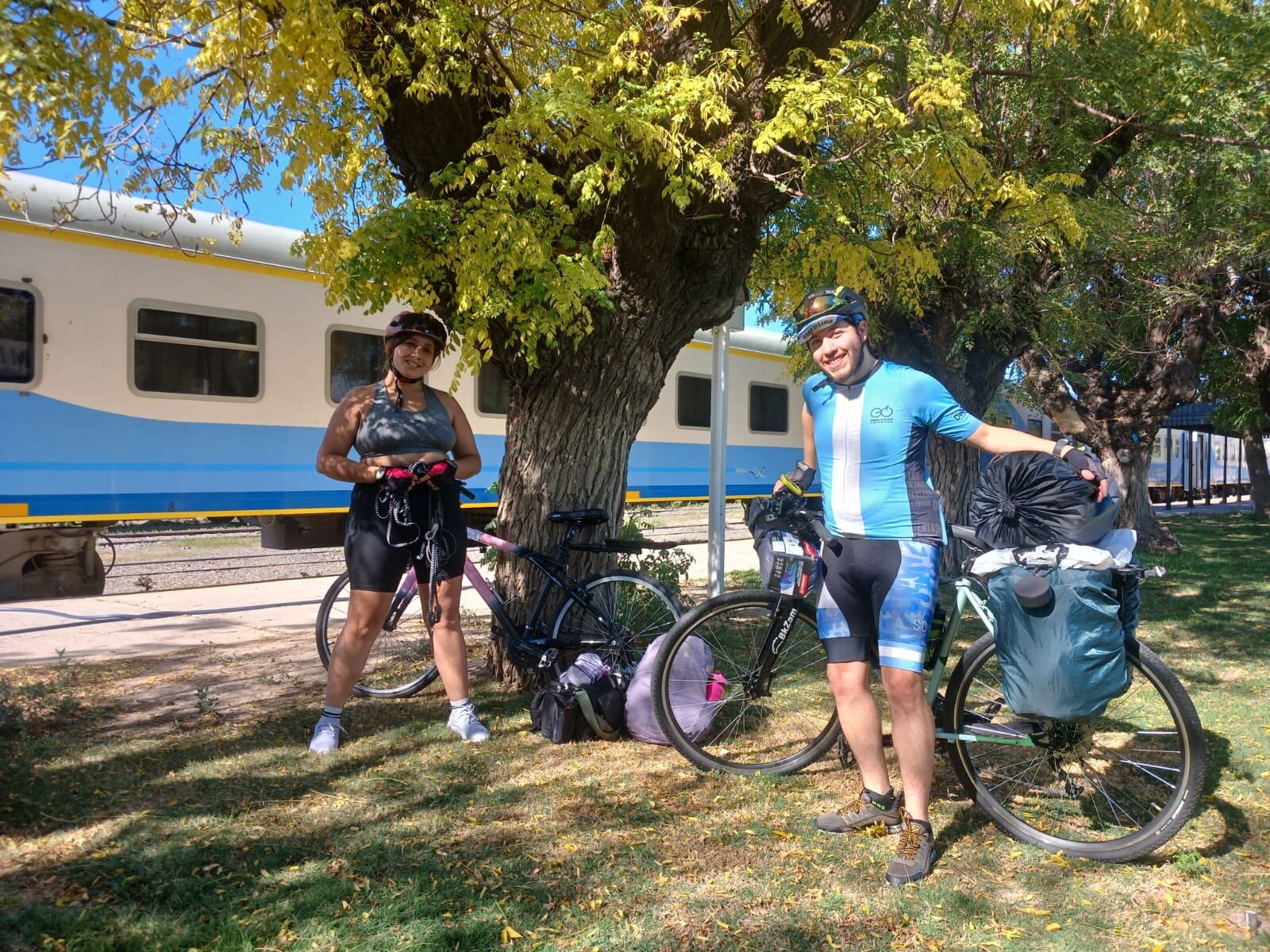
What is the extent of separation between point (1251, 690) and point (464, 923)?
4480 mm

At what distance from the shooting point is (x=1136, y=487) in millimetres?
13477

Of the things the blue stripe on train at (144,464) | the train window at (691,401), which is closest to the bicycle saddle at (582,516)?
the blue stripe on train at (144,464)

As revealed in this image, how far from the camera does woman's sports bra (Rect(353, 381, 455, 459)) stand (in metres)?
3.93

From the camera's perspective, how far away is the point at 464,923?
8.46ft

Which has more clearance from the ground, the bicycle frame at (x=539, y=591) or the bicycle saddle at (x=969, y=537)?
the bicycle saddle at (x=969, y=537)

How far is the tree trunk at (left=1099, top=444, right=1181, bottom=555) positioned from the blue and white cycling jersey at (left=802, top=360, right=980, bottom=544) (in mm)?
11167

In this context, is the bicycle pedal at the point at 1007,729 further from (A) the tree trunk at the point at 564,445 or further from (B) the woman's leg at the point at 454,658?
(A) the tree trunk at the point at 564,445

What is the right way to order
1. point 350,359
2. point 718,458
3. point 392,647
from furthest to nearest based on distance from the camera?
point 350,359, point 718,458, point 392,647

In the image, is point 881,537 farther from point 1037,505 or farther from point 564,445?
point 564,445

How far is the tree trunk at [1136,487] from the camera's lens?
13.3 meters

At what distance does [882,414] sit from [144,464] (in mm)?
7212

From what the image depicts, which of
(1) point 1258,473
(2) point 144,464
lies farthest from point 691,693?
(1) point 1258,473

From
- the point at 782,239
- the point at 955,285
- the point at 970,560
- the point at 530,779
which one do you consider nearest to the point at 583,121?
the point at 782,239

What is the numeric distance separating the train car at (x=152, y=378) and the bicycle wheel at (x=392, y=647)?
297 cm
